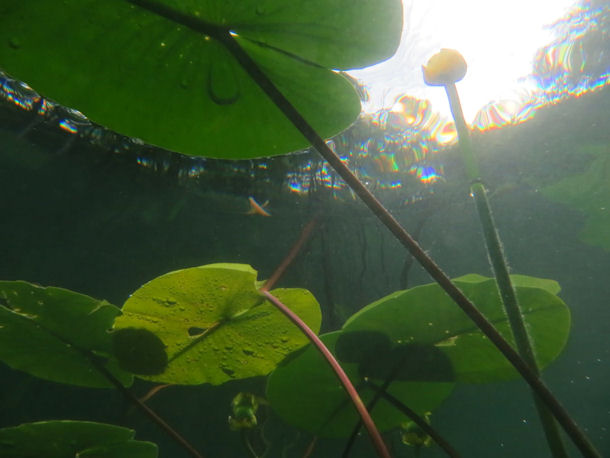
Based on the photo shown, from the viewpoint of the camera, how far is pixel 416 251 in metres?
0.55

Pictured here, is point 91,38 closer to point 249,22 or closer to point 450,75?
point 249,22

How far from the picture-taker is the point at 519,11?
3660 millimetres

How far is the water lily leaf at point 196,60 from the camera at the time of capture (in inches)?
23.2

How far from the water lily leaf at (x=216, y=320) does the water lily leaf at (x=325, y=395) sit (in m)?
0.06

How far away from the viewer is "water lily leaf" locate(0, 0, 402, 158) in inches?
23.2

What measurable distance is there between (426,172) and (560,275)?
5954mm

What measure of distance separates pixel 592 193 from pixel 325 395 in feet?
24.6

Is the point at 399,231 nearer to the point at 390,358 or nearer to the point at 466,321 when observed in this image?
the point at 466,321

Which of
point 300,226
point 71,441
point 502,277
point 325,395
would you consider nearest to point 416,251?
point 502,277

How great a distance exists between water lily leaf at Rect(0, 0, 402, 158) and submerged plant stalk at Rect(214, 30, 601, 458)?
0.10 m

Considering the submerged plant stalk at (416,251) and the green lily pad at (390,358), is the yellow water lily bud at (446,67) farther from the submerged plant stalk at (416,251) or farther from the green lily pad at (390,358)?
the green lily pad at (390,358)

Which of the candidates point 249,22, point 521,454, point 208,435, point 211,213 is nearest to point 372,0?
point 249,22

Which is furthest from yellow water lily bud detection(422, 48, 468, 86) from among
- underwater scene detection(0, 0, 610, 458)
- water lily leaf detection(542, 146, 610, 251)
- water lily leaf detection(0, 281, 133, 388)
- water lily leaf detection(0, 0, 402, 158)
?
water lily leaf detection(542, 146, 610, 251)

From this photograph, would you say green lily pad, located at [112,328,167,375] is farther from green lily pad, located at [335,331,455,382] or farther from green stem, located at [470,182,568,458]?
green stem, located at [470,182,568,458]
